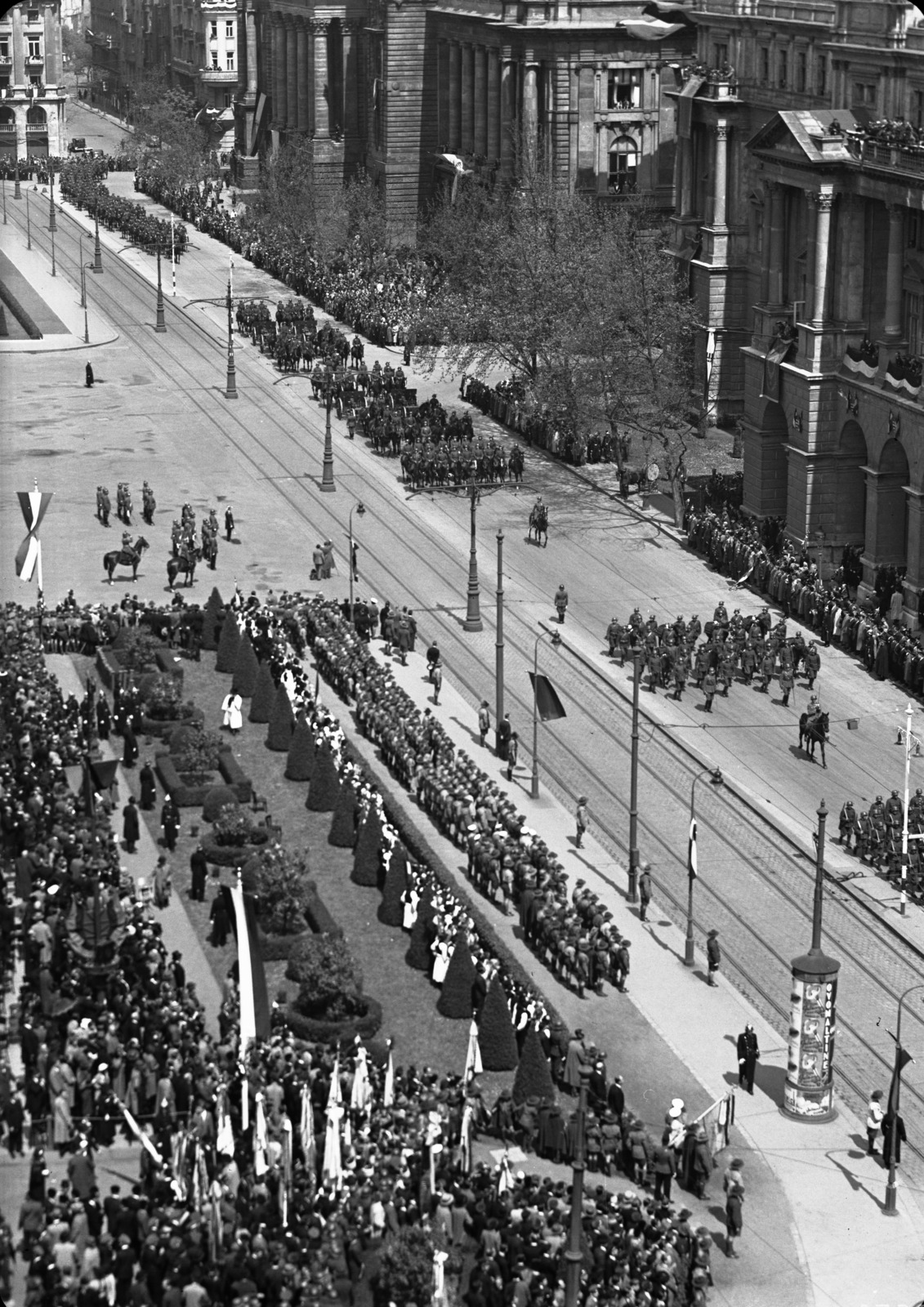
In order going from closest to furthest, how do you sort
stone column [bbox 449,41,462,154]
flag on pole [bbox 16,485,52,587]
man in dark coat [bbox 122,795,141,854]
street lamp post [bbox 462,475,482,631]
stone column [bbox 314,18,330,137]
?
man in dark coat [bbox 122,795,141,854], flag on pole [bbox 16,485,52,587], street lamp post [bbox 462,475,482,631], stone column [bbox 449,41,462,154], stone column [bbox 314,18,330,137]

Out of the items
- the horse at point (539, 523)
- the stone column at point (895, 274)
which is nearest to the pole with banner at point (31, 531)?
the horse at point (539, 523)

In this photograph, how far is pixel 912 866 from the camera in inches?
2697

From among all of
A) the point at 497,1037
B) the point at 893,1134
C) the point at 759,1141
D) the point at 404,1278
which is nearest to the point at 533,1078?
the point at 497,1037

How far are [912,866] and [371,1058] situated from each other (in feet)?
59.9

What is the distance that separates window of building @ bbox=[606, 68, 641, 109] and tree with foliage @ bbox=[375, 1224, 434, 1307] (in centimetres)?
10499

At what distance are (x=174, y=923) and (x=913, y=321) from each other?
4247cm

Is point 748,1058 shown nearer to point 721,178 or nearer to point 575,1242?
point 575,1242

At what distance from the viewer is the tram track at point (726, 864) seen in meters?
62.2

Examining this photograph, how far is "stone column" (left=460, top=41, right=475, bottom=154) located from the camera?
159m

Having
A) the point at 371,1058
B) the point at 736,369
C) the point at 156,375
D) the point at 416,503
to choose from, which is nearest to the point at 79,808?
the point at 371,1058

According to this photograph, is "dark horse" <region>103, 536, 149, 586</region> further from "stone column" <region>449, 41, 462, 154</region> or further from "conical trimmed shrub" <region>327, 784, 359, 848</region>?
"stone column" <region>449, 41, 462, 154</region>

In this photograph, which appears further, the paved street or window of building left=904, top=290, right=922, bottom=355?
window of building left=904, top=290, right=922, bottom=355

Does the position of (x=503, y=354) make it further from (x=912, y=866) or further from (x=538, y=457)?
(x=912, y=866)

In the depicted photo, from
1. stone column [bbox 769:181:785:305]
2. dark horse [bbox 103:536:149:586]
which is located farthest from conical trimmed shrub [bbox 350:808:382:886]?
stone column [bbox 769:181:785:305]
